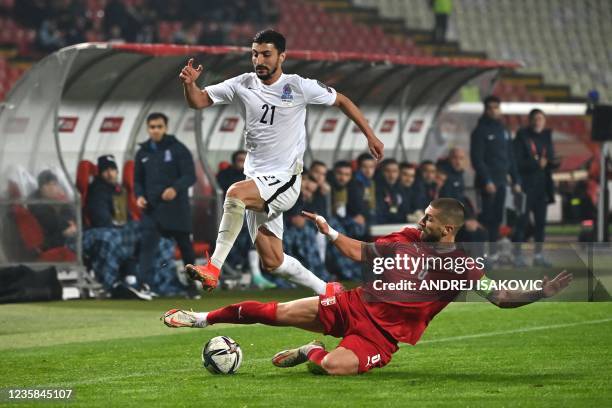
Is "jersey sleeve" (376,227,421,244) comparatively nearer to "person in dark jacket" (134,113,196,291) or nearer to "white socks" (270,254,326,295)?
"white socks" (270,254,326,295)

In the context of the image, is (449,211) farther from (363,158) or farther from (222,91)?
(363,158)

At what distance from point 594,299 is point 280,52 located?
2723 mm

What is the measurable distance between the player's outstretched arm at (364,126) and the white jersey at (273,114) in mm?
115

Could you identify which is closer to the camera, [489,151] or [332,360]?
[332,360]

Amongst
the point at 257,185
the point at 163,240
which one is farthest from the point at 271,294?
the point at 257,185

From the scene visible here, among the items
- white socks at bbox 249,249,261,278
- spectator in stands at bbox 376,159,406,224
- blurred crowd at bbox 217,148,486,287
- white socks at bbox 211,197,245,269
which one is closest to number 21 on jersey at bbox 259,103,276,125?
white socks at bbox 211,197,245,269

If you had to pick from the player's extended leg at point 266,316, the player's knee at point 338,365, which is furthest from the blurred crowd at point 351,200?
the player's knee at point 338,365

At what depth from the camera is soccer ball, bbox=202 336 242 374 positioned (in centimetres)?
867

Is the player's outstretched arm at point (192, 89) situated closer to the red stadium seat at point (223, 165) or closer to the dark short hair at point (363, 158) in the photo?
the red stadium seat at point (223, 165)

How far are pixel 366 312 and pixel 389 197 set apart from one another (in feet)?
31.3

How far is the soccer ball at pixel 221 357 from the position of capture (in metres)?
8.67

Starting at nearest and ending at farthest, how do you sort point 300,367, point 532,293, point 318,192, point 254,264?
point 532,293 < point 300,367 < point 254,264 < point 318,192

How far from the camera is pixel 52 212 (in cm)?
1496

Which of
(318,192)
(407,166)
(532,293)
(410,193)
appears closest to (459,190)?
(410,193)
